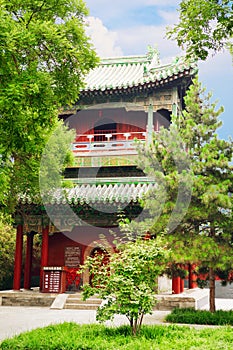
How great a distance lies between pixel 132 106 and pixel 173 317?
903cm

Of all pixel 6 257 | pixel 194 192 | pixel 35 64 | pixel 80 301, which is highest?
pixel 35 64

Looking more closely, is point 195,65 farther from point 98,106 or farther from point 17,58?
point 17,58

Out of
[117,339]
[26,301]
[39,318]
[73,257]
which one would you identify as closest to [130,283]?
[117,339]

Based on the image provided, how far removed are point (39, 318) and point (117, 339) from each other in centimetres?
469

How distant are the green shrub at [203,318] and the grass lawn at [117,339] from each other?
6.19 ft

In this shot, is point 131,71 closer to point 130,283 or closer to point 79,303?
point 79,303

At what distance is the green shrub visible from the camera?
9531 millimetres

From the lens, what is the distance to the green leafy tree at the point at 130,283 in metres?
6.80

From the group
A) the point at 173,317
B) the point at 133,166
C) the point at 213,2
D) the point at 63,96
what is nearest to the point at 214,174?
the point at 173,317

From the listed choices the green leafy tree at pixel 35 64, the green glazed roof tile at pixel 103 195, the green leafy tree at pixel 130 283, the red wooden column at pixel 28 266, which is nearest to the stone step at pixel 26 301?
the red wooden column at pixel 28 266

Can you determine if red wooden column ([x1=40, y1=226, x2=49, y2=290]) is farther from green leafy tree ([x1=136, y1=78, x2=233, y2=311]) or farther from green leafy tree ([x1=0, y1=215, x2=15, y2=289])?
green leafy tree ([x1=136, y1=78, x2=233, y2=311])

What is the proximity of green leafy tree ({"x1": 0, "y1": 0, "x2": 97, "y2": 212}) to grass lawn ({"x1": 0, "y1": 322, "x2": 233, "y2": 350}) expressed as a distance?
2254 mm

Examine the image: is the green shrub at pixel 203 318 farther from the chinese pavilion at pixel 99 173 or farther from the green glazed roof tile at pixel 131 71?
the green glazed roof tile at pixel 131 71

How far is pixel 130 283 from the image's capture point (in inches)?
269
